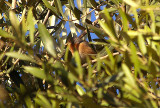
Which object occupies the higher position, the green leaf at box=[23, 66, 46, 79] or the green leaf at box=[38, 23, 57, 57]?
the green leaf at box=[38, 23, 57, 57]

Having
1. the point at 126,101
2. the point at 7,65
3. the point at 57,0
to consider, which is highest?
the point at 57,0

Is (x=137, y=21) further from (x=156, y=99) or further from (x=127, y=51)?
(x=156, y=99)

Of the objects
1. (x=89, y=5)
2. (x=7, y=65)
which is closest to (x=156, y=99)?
(x=7, y=65)

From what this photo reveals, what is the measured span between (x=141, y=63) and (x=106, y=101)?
207mm

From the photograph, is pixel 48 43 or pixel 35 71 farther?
pixel 48 43

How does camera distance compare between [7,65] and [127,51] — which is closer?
[127,51]

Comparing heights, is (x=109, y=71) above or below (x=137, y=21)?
below

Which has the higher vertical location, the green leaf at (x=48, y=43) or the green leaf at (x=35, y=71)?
the green leaf at (x=48, y=43)

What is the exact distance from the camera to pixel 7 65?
1.78 metres

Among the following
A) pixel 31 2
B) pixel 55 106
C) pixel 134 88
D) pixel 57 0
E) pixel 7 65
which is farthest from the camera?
pixel 31 2

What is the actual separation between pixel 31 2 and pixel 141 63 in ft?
4.25

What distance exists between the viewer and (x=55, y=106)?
102 centimetres

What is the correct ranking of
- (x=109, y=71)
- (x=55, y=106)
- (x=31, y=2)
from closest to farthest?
(x=55, y=106)
(x=109, y=71)
(x=31, y=2)

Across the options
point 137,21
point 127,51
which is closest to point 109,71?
point 127,51
